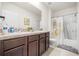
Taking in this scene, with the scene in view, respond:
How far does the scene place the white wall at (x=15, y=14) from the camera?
1953 mm

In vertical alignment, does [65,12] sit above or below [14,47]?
above

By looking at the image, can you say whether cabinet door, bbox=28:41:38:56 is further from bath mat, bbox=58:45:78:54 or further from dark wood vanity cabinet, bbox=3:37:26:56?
bath mat, bbox=58:45:78:54

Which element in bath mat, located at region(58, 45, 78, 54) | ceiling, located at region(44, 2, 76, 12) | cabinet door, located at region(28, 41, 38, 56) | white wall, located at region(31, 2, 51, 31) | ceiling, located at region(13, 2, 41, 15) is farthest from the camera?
white wall, located at region(31, 2, 51, 31)

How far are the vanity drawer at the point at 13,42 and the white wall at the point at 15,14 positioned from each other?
2.43 feet

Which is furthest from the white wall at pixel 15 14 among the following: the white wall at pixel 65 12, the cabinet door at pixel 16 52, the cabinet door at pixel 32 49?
the white wall at pixel 65 12

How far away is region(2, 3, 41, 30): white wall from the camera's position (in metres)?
1.95

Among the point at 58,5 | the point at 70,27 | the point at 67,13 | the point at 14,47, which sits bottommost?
the point at 14,47

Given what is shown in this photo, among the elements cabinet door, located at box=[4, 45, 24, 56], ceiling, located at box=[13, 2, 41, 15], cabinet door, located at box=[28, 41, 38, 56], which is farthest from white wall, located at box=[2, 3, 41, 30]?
cabinet door, located at box=[4, 45, 24, 56]

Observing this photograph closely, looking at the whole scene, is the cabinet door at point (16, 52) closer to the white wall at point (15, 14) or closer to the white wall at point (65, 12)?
the white wall at point (15, 14)

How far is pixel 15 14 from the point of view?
7.23 feet

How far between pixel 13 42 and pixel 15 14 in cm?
112

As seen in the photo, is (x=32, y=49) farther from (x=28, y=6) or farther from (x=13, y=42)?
(x=28, y=6)

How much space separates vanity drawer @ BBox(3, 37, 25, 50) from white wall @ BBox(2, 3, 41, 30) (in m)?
0.74

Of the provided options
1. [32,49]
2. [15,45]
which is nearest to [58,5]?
[32,49]
